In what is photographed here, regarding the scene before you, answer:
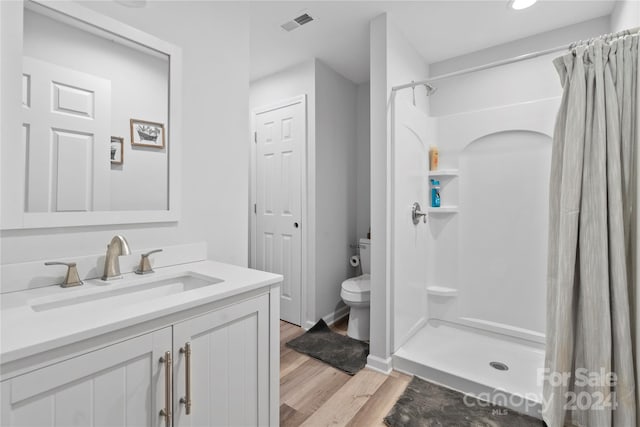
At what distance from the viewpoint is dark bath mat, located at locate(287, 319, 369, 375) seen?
2201mm

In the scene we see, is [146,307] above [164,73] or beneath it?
beneath

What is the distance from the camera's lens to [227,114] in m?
1.66

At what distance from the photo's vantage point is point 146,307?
2.89 ft

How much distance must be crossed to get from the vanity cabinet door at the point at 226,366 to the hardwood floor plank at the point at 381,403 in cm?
66

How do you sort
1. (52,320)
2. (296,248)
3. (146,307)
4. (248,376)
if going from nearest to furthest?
(52,320) < (146,307) < (248,376) < (296,248)

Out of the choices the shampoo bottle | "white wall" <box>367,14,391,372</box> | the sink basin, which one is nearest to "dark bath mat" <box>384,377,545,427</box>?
"white wall" <box>367,14,391,372</box>

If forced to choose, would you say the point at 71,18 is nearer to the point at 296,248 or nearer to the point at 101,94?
the point at 101,94

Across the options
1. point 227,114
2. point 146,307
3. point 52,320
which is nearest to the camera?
point 52,320

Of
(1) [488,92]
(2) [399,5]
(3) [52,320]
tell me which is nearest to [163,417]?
(3) [52,320]

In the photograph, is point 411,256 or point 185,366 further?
point 411,256

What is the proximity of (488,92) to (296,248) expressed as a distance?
7.04ft

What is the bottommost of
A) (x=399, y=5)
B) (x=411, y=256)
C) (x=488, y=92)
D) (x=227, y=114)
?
(x=411, y=256)

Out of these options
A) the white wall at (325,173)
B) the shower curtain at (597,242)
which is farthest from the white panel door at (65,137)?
the shower curtain at (597,242)

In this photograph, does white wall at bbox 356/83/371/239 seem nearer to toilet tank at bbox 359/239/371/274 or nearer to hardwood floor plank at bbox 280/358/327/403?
toilet tank at bbox 359/239/371/274
